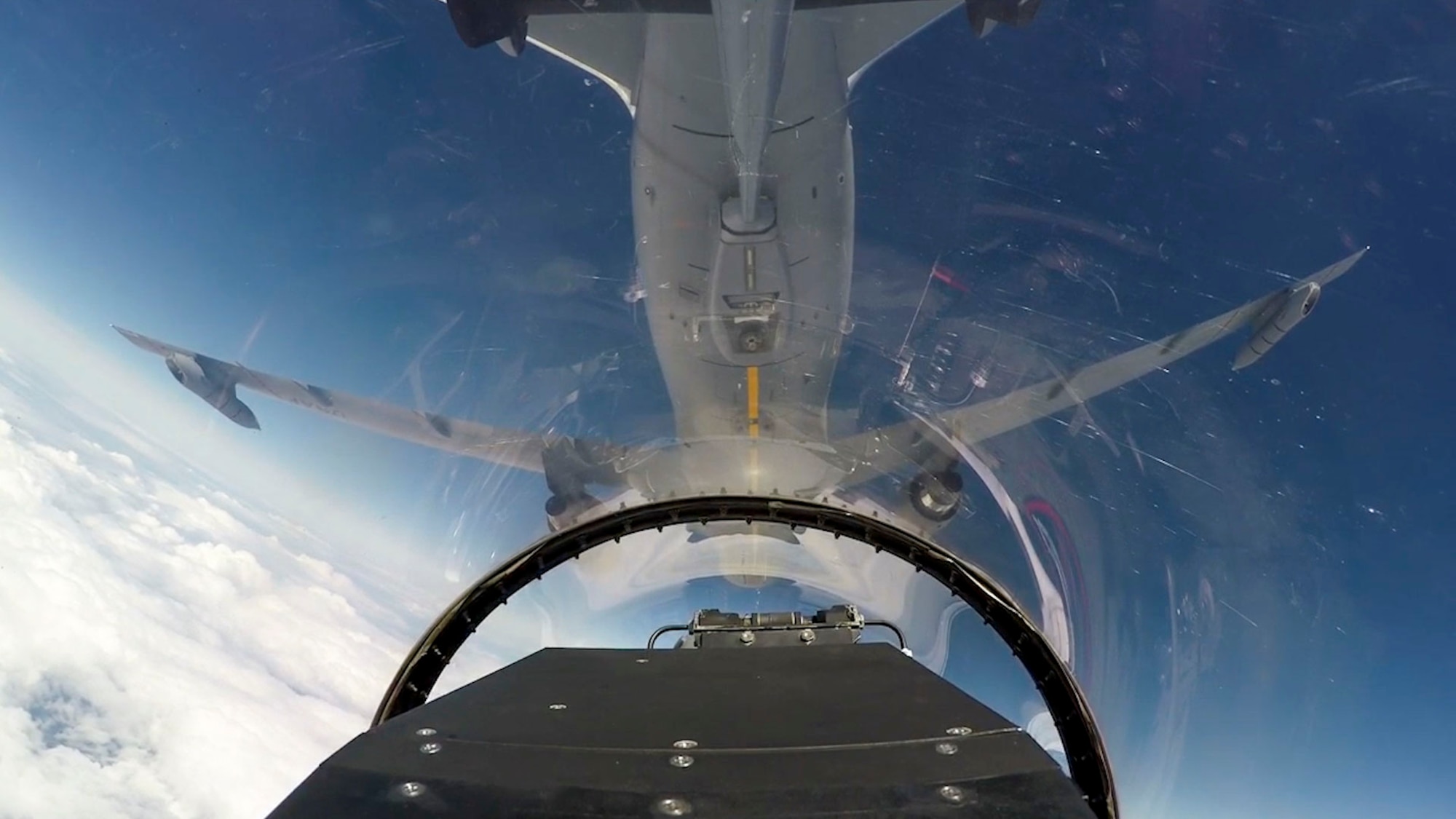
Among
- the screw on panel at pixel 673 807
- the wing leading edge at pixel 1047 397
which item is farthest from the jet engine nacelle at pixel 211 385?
the screw on panel at pixel 673 807

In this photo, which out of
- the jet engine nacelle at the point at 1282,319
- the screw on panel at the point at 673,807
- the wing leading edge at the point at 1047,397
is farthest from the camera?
the wing leading edge at the point at 1047,397

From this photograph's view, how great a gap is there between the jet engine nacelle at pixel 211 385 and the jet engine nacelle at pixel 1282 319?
7115mm

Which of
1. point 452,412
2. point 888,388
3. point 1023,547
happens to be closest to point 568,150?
point 452,412

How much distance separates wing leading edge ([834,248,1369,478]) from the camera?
207 inches

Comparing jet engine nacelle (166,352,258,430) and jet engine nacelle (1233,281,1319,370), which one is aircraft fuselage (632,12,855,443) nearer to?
jet engine nacelle (1233,281,1319,370)

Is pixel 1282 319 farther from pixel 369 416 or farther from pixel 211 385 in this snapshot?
pixel 211 385

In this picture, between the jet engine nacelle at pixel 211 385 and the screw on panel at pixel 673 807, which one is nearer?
the screw on panel at pixel 673 807

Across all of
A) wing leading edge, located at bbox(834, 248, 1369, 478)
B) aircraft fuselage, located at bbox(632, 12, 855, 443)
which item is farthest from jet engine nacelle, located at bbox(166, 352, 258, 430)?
wing leading edge, located at bbox(834, 248, 1369, 478)

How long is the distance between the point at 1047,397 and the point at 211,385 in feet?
20.0

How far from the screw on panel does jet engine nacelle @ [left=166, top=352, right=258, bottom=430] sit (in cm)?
579

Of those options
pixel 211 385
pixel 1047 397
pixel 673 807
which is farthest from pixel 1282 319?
pixel 211 385

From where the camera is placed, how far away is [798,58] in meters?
4.79

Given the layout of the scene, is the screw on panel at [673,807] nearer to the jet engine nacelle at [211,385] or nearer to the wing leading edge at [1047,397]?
the wing leading edge at [1047,397]

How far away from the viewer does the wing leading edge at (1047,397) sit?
5258 mm
